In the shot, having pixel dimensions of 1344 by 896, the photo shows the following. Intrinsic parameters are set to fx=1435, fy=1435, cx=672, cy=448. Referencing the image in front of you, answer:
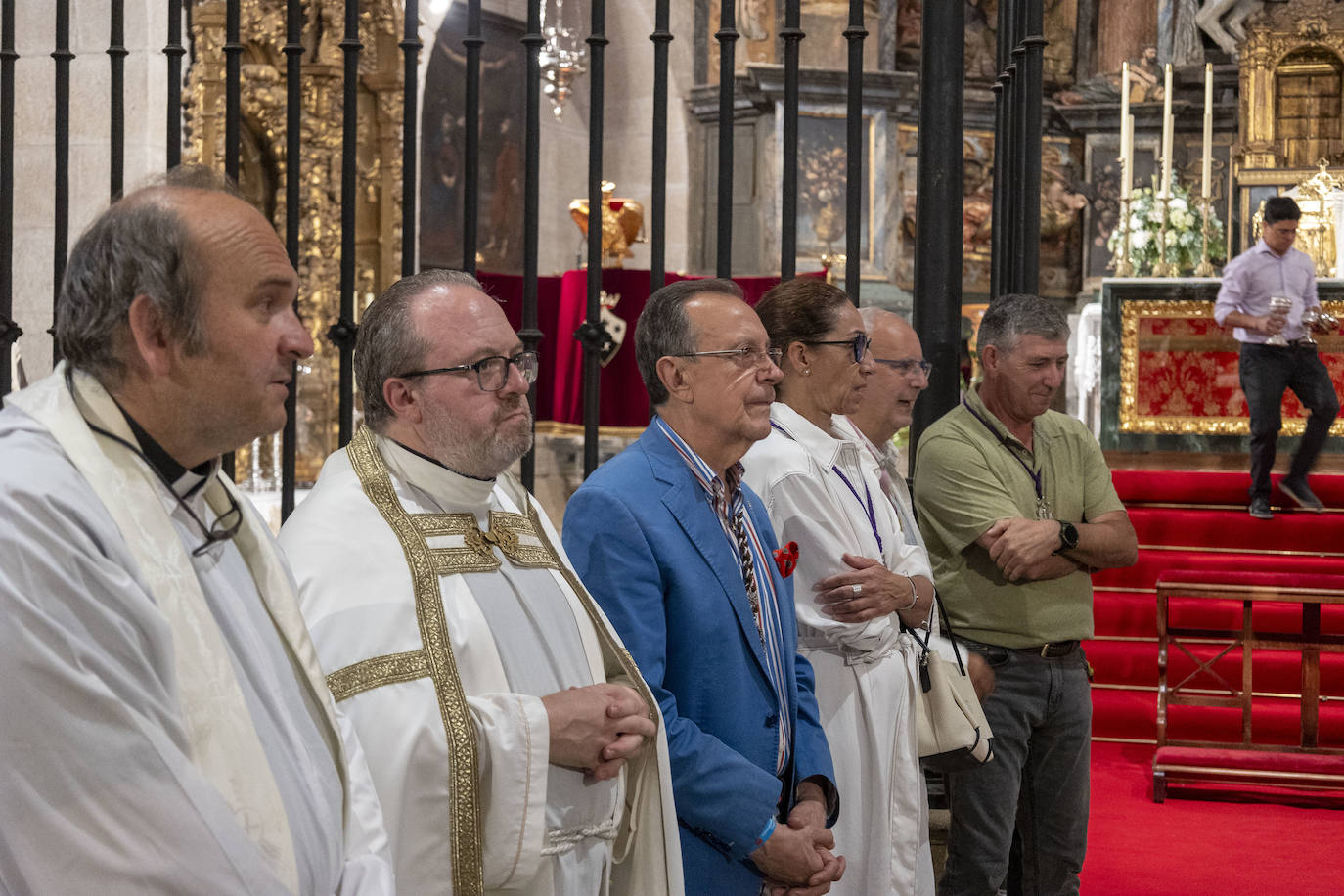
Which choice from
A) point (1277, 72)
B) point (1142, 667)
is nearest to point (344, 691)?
point (1142, 667)

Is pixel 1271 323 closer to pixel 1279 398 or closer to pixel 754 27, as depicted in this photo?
pixel 1279 398

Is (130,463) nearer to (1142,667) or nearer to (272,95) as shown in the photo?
(1142,667)

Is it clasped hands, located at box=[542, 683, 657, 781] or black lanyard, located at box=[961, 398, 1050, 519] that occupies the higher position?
black lanyard, located at box=[961, 398, 1050, 519]

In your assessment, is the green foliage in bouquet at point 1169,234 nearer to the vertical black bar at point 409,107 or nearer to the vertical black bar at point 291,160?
the vertical black bar at point 409,107

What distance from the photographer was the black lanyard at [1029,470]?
3.88 metres

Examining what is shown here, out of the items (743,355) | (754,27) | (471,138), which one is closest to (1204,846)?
(743,355)

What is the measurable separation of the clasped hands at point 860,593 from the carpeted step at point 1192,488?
5008 mm

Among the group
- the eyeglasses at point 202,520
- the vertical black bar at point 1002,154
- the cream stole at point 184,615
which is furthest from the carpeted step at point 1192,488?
the cream stole at point 184,615

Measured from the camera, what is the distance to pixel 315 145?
9.46m

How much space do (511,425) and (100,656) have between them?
1.03 meters

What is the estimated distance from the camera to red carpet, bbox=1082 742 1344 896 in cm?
456

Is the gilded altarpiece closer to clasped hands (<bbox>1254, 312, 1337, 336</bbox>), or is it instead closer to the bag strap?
clasped hands (<bbox>1254, 312, 1337, 336</bbox>)

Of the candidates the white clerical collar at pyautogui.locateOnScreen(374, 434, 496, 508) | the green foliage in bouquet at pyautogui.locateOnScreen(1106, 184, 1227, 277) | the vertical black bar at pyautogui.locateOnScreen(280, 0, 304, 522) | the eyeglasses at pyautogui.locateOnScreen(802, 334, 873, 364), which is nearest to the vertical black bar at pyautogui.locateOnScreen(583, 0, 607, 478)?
the eyeglasses at pyautogui.locateOnScreen(802, 334, 873, 364)

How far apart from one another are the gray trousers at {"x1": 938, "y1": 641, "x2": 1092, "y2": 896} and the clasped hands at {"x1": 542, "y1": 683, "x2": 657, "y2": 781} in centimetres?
178
